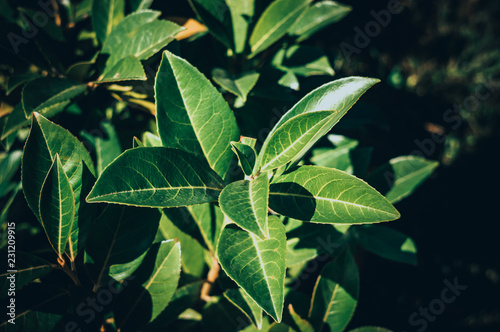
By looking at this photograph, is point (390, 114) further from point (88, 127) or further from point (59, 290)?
point (59, 290)

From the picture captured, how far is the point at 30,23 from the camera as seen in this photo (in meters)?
1.07

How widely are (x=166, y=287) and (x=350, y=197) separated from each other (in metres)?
0.55

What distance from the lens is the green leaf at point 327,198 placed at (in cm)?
70

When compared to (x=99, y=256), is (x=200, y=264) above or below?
below

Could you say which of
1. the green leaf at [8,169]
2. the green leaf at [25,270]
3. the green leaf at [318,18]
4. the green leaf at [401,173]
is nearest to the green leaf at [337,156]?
the green leaf at [401,173]

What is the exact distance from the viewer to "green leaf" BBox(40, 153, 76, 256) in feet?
2.43

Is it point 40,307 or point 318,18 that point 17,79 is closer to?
point 40,307

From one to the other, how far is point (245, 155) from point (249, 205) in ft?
0.48

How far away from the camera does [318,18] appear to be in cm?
121

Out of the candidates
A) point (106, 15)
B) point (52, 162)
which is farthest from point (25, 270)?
point (106, 15)

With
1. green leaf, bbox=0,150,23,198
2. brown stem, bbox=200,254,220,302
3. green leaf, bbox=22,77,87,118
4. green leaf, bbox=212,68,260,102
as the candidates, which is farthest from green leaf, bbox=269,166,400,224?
green leaf, bbox=0,150,23,198

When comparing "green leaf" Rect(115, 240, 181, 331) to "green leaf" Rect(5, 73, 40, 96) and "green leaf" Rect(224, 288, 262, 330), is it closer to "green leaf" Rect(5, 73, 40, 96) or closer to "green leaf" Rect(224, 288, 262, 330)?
"green leaf" Rect(224, 288, 262, 330)

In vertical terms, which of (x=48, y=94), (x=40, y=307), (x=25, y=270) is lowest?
(x=40, y=307)

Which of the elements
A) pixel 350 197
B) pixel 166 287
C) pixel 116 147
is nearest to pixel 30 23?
pixel 116 147
